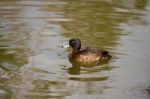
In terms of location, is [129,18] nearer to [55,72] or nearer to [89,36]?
[89,36]

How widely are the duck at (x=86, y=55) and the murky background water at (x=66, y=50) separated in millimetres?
221

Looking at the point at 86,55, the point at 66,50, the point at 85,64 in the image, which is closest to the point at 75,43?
the point at 86,55

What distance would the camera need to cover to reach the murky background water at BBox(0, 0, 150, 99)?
393 inches

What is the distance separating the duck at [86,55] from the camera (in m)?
11.7

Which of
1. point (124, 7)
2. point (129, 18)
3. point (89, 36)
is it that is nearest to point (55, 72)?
point (89, 36)

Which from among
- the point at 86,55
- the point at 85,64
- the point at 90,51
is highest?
the point at 90,51

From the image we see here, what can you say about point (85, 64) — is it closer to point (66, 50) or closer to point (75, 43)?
point (75, 43)

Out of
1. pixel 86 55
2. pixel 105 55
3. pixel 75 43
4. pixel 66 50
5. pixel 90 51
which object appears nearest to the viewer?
pixel 105 55

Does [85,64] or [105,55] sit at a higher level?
[105,55]

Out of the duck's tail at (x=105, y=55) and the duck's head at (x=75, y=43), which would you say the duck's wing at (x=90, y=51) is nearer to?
the duck's tail at (x=105, y=55)

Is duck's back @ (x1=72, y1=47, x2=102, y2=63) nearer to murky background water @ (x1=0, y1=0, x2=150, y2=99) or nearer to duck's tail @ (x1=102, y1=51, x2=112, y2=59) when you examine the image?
duck's tail @ (x1=102, y1=51, x2=112, y2=59)

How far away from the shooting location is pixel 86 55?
11.8 metres

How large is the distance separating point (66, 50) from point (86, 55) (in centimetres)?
110

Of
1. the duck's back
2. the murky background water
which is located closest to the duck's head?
the duck's back
